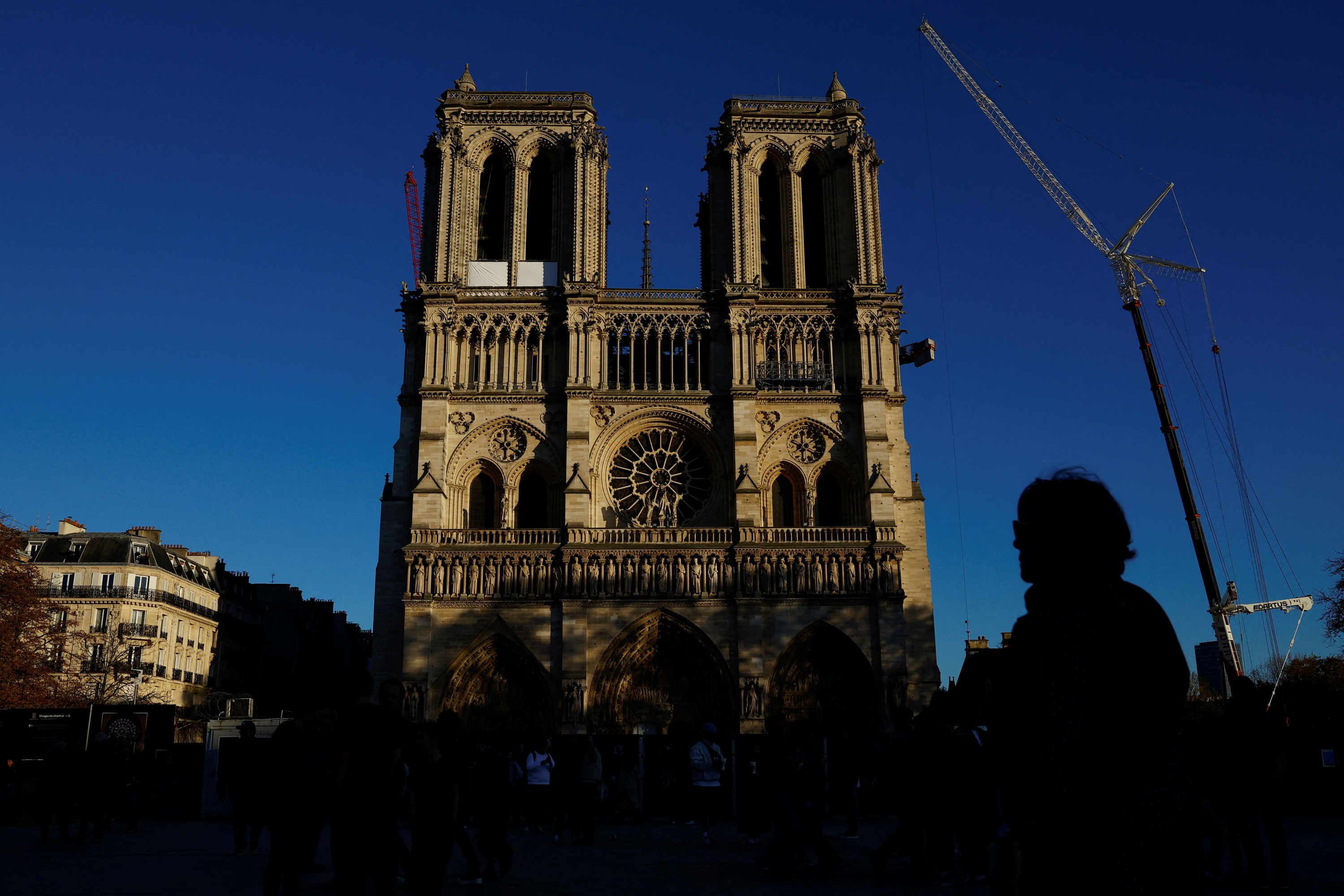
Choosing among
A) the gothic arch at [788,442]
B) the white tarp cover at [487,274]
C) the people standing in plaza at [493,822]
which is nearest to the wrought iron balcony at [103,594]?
the white tarp cover at [487,274]

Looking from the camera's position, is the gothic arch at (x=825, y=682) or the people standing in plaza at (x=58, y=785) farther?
the gothic arch at (x=825, y=682)

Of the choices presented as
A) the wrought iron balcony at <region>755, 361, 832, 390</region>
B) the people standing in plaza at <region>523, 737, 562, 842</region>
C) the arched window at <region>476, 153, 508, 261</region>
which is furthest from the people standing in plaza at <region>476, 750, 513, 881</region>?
the arched window at <region>476, 153, 508, 261</region>

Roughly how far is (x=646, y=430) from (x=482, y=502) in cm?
587

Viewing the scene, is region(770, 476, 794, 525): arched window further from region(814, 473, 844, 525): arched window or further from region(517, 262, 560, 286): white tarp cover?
region(517, 262, 560, 286): white tarp cover

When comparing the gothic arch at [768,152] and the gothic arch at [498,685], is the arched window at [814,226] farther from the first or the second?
the gothic arch at [498,685]

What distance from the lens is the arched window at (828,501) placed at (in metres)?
35.4

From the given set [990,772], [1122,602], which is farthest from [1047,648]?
[990,772]

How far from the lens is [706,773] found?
44.7ft

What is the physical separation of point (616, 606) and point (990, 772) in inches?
920

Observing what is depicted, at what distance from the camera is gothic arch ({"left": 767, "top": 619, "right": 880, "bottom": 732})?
3206 cm

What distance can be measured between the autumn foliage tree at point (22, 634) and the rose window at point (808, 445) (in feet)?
77.1

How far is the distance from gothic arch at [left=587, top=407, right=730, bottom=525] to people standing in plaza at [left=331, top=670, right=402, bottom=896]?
26.9 meters

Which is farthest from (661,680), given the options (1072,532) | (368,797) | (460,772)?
(1072,532)

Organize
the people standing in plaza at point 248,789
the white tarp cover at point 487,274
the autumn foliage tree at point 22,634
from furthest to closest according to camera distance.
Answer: the white tarp cover at point 487,274 < the autumn foliage tree at point 22,634 < the people standing in plaza at point 248,789
